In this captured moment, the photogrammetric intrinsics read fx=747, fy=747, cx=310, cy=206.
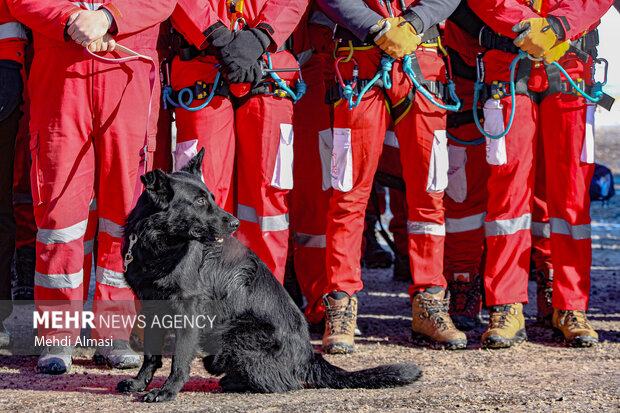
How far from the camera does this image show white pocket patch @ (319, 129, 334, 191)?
17.0 feet

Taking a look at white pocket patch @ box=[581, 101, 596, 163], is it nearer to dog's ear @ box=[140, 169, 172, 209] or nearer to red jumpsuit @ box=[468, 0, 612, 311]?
red jumpsuit @ box=[468, 0, 612, 311]

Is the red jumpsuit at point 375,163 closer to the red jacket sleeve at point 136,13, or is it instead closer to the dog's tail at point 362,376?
the dog's tail at point 362,376

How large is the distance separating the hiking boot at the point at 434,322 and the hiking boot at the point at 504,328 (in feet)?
0.56

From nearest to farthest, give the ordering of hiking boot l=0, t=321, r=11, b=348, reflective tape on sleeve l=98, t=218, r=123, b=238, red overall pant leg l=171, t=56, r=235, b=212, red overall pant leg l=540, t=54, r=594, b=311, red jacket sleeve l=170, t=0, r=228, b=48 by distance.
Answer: reflective tape on sleeve l=98, t=218, r=123, b=238 < red jacket sleeve l=170, t=0, r=228, b=48 < red overall pant leg l=171, t=56, r=235, b=212 < hiking boot l=0, t=321, r=11, b=348 < red overall pant leg l=540, t=54, r=594, b=311

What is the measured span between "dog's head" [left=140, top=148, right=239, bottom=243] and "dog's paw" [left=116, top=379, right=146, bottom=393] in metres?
0.76

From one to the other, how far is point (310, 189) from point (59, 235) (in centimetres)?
195

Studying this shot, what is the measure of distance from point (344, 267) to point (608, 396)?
6.05 ft

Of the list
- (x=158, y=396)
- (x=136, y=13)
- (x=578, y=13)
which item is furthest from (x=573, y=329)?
(x=136, y=13)

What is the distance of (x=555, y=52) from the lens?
4.73 m

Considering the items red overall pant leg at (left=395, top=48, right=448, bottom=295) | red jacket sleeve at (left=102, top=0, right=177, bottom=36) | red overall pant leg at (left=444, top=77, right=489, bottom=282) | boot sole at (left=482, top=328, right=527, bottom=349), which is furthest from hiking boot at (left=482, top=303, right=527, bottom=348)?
red jacket sleeve at (left=102, top=0, right=177, bottom=36)

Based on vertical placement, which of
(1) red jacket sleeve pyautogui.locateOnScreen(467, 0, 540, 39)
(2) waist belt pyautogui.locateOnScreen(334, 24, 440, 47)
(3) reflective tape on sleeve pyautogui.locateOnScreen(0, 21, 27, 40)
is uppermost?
(1) red jacket sleeve pyautogui.locateOnScreen(467, 0, 540, 39)

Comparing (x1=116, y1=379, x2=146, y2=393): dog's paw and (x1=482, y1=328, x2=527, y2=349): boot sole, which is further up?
(x1=482, y1=328, x2=527, y2=349): boot sole

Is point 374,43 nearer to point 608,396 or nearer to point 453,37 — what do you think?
point 453,37

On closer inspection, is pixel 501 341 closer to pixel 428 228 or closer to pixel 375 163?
pixel 428 228
